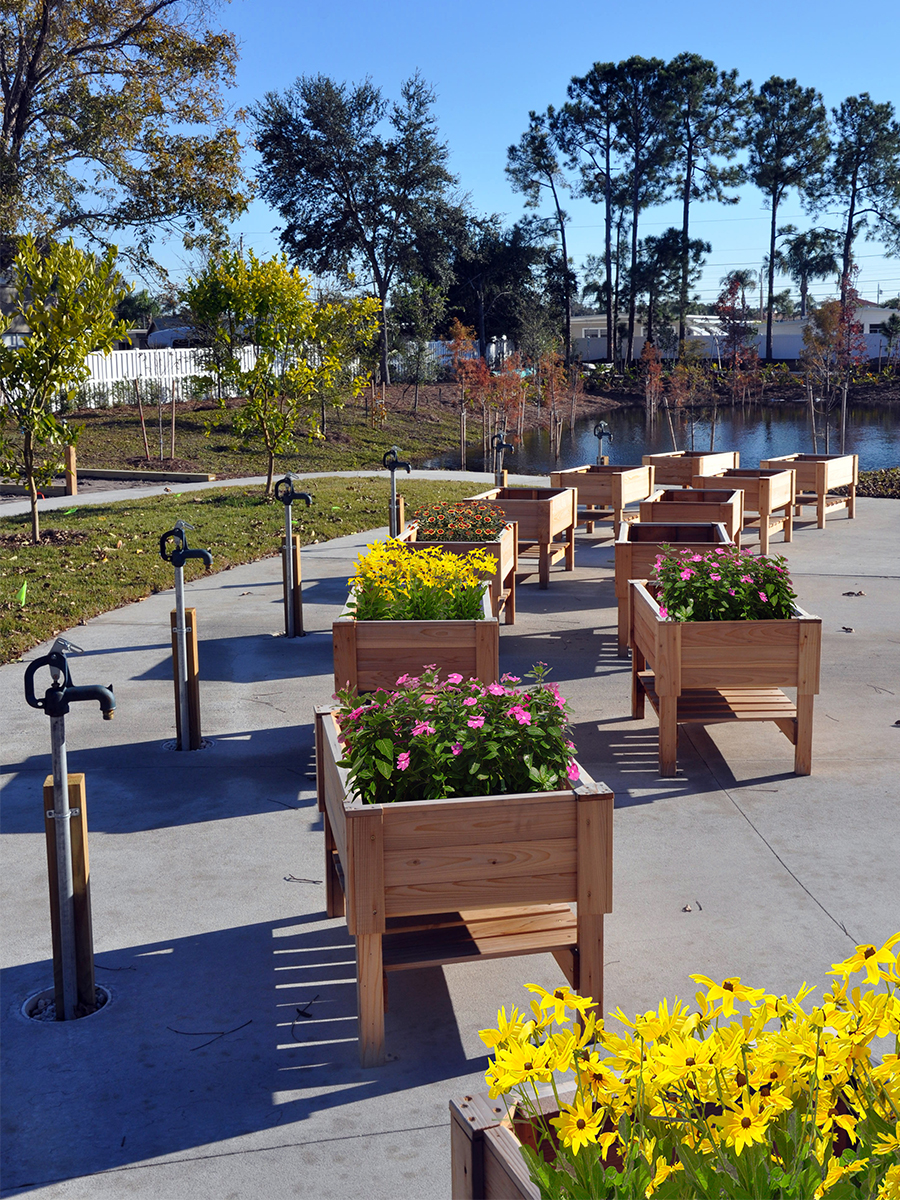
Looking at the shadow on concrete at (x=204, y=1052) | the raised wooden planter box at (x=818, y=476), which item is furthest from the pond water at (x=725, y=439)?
the shadow on concrete at (x=204, y=1052)

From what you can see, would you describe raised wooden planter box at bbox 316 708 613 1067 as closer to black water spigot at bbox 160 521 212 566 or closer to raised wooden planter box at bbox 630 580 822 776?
raised wooden planter box at bbox 630 580 822 776

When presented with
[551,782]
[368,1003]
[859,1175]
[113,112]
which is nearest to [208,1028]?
[368,1003]

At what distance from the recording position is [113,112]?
24.1 metres

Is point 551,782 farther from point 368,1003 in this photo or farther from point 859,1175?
point 859,1175

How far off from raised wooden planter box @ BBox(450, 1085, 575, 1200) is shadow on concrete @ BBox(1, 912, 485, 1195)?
1.10 m

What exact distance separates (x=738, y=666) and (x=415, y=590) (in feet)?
6.03

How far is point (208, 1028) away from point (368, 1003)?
60cm

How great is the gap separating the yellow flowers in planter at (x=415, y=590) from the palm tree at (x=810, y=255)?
197ft

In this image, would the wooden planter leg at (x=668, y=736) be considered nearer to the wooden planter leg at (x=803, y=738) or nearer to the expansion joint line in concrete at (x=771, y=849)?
the expansion joint line in concrete at (x=771, y=849)

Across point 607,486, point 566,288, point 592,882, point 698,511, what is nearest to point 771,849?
point 592,882

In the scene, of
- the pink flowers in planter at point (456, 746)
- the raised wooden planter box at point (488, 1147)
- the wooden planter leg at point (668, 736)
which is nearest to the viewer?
the raised wooden planter box at point (488, 1147)

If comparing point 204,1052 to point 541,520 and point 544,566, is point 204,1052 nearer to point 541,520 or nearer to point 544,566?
point 541,520

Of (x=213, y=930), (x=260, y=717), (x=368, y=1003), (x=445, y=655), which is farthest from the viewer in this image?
(x=260, y=717)

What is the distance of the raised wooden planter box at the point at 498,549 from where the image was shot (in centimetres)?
855
